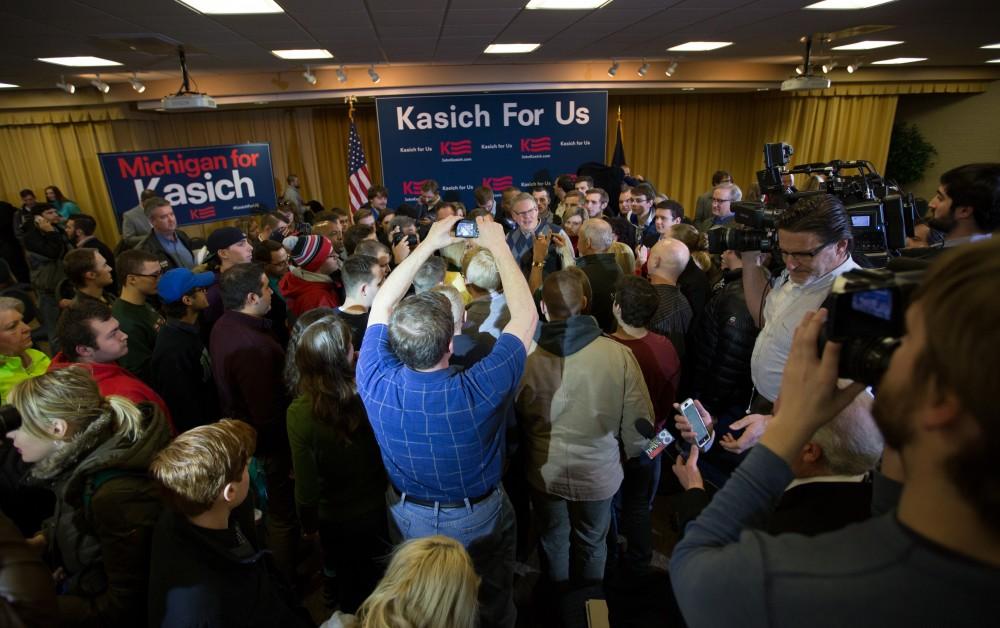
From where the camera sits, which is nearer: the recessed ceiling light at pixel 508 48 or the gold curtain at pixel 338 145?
the recessed ceiling light at pixel 508 48

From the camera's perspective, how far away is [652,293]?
2129 mm

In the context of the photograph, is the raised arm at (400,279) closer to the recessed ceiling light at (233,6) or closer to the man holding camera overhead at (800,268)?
the man holding camera overhead at (800,268)

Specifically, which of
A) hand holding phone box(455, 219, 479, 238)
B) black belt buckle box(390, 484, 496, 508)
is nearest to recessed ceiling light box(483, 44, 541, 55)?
hand holding phone box(455, 219, 479, 238)

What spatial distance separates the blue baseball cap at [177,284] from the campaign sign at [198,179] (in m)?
3.60

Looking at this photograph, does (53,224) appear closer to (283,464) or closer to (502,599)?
(283,464)

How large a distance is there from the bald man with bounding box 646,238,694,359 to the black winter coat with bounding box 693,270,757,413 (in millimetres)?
112

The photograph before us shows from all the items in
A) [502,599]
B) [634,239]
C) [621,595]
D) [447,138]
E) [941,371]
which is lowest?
[621,595]

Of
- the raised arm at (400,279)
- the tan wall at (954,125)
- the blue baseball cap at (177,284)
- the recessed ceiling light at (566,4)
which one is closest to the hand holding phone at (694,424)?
the raised arm at (400,279)

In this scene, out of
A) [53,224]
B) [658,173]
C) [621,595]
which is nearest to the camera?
[621,595]

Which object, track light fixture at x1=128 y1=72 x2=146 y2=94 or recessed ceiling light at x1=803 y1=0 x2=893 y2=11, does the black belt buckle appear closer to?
recessed ceiling light at x1=803 y1=0 x2=893 y2=11

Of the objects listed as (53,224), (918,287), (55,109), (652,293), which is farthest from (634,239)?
(55,109)

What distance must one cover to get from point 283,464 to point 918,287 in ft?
8.30

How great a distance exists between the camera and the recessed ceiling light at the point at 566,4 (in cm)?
373

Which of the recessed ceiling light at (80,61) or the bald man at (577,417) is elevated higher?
the recessed ceiling light at (80,61)
